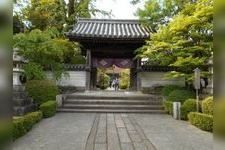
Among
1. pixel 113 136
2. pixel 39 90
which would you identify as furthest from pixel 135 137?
pixel 39 90

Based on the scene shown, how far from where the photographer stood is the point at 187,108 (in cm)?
1126

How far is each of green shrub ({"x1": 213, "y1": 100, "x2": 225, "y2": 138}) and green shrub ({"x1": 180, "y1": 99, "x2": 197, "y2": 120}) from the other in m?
10.8

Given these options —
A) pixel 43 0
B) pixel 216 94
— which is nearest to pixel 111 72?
pixel 43 0

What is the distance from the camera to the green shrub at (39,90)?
40.4 ft

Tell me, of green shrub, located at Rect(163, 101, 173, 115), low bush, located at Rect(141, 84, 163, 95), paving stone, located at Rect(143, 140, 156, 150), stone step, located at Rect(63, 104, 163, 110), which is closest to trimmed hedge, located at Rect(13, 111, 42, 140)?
paving stone, located at Rect(143, 140, 156, 150)

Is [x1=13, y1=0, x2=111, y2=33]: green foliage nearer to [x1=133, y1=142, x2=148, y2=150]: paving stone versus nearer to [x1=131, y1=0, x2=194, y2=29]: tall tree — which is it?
[x1=131, y1=0, x2=194, y2=29]: tall tree

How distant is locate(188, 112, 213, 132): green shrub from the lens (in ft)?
28.8

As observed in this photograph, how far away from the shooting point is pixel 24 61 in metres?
12.8

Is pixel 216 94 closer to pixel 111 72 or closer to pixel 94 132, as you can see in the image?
pixel 94 132

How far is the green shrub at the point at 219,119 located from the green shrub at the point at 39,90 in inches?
478

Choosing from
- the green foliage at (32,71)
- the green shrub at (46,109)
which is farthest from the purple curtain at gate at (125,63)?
the green shrub at (46,109)

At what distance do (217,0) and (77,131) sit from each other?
26.9ft

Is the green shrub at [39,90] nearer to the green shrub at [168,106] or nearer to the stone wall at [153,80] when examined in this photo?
the green shrub at [168,106]

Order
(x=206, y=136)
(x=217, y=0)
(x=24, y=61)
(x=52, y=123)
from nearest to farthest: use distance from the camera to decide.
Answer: (x=217, y=0) → (x=206, y=136) → (x=52, y=123) → (x=24, y=61)
